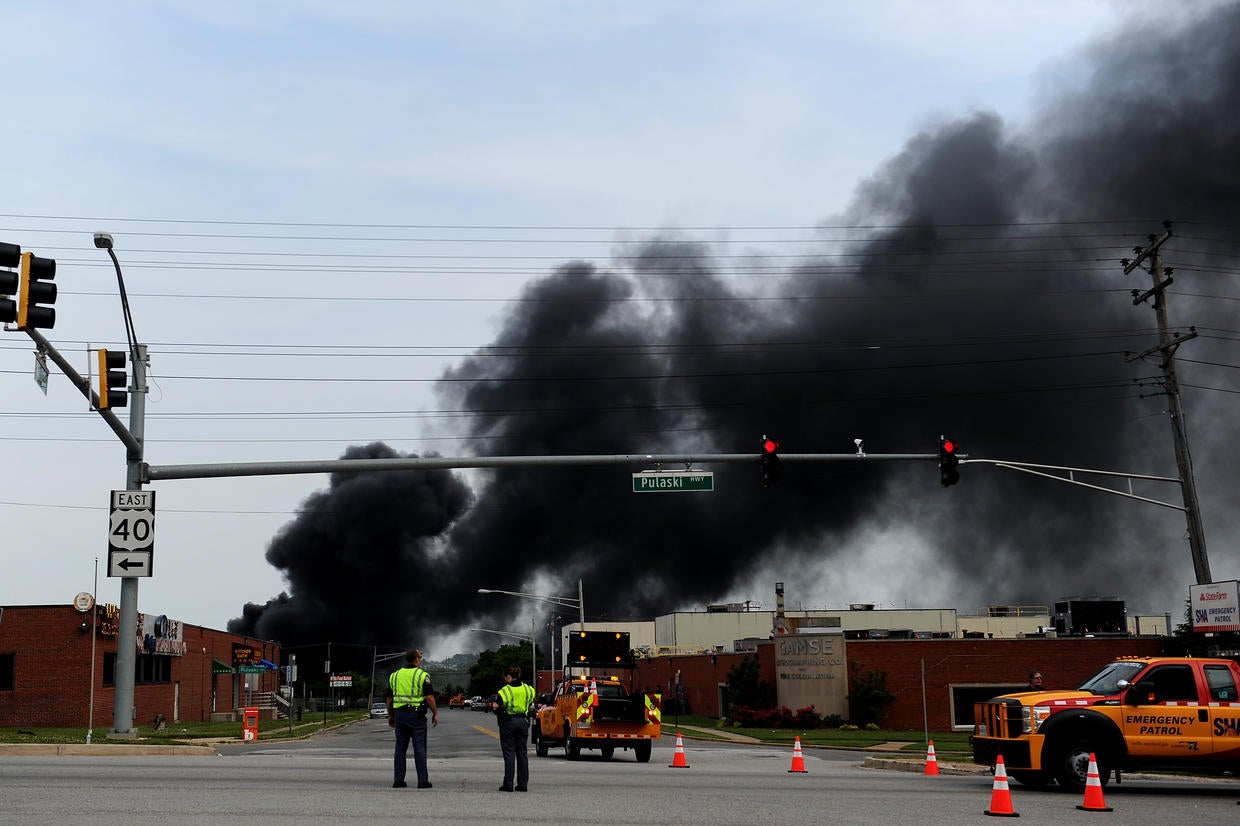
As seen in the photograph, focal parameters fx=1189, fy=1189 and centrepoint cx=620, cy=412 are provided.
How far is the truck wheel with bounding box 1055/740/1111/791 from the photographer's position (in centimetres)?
1711

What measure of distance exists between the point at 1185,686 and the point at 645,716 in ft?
39.1

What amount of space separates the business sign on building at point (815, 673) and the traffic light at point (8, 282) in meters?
36.5

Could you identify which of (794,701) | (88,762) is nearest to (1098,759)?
(88,762)

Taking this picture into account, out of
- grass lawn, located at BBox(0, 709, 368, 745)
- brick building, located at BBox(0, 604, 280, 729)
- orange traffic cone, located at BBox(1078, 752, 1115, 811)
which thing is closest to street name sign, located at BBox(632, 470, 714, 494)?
grass lawn, located at BBox(0, 709, 368, 745)

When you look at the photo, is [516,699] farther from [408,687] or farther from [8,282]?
[8,282]

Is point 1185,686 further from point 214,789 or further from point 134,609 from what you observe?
point 134,609

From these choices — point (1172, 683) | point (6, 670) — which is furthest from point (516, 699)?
point (6, 670)

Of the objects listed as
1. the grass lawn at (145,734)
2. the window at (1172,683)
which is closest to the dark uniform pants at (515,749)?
the window at (1172,683)

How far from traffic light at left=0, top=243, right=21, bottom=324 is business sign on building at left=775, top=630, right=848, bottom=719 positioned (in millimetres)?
36532

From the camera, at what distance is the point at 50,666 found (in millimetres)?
43438

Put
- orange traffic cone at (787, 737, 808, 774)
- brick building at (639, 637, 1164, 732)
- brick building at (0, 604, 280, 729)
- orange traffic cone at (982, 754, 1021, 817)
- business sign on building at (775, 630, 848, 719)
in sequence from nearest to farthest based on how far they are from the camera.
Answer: orange traffic cone at (982, 754, 1021, 817), orange traffic cone at (787, 737, 808, 774), brick building at (0, 604, 280, 729), brick building at (639, 637, 1164, 732), business sign on building at (775, 630, 848, 719)

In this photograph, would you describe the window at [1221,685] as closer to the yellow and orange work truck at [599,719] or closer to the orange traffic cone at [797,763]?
the orange traffic cone at [797,763]

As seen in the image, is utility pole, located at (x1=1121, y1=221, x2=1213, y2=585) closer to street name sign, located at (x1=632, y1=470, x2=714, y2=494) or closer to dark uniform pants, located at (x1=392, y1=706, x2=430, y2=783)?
street name sign, located at (x1=632, y1=470, x2=714, y2=494)

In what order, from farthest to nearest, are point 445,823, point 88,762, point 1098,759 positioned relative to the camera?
1. point 88,762
2. point 1098,759
3. point 445,823
